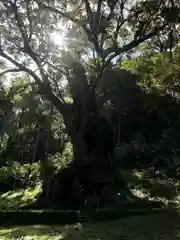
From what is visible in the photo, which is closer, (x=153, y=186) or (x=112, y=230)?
(x=112, y=230)

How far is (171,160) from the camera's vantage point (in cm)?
2278

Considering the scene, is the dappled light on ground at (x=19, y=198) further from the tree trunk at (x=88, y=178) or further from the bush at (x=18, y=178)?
the bush at (x=18, y=178)

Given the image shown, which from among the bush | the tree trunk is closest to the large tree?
the tree trunk

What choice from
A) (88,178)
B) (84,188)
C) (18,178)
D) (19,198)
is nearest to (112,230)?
(84,188)

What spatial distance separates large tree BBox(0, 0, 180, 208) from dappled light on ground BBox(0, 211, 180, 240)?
127 inches

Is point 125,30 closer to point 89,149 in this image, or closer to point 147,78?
point 89,149

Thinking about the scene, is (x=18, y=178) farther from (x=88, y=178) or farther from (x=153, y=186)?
(x=153, y=186)

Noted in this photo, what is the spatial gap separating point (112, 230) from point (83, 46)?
7810 millimetres

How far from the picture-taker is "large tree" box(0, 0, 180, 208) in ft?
42.1

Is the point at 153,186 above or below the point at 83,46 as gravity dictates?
below

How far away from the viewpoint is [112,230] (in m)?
8.80

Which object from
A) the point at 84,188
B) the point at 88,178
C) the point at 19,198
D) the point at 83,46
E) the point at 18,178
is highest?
the point at 83,46

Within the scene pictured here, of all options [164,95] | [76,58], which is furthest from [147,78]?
[76,58]

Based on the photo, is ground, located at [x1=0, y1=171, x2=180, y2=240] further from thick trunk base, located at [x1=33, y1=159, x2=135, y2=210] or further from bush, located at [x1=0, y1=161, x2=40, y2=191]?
bush, located at [x1=0, y1=161, x2=40, y2=191]
